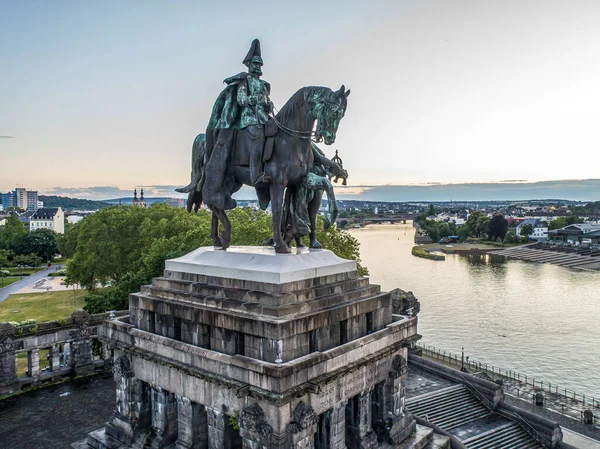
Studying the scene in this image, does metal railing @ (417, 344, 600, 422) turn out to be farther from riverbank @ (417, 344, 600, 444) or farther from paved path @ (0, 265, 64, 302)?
paved path @ (0, 265, 64, 302)

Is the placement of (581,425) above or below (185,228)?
below

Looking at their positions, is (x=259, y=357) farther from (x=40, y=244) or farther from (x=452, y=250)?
(x=452, y=250)

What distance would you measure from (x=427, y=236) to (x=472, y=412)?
12398 centimetres

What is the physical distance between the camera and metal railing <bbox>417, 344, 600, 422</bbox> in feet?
90.0

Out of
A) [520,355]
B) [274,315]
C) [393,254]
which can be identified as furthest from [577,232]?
[274,315]

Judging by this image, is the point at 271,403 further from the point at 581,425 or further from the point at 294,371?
the point at 581,425

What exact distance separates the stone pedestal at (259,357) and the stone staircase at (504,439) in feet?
23.6

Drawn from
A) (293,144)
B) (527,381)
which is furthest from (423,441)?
(527,381)

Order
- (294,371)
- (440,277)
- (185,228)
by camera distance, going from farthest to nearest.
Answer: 1. (440,277)
2. (185,228)
3. (294,371)

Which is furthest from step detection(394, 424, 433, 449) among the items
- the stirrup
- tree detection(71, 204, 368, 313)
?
tree detection(71, 204, 368, 313)

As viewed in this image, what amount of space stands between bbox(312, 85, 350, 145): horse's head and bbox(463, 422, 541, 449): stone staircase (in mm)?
14992

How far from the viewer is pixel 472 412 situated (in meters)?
22.2

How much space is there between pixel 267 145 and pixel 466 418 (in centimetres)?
1673

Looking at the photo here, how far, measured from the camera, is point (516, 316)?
47.0 meters
